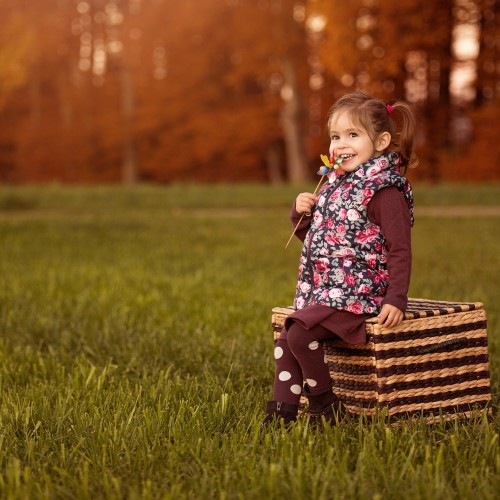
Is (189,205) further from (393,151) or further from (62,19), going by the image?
(62,19)

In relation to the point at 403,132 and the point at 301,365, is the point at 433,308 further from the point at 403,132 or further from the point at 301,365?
the point at 403,132

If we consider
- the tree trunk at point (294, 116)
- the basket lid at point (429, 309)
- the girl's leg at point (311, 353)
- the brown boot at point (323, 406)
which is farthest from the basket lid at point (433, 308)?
the tree trunk at point (294, 116)

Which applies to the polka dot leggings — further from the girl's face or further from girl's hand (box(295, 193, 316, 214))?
the girl's face

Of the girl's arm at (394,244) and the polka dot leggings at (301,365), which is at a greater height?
the girl's arm at (394,244)

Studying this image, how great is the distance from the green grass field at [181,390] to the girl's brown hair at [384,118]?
111cm

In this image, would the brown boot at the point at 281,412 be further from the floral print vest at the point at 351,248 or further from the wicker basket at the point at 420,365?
the floral print vest at the point at 351,248

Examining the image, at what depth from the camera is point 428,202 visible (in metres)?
18.8

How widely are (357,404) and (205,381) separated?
976 millimetres

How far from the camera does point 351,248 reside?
12.3 ft

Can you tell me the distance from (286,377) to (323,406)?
0.19 metres

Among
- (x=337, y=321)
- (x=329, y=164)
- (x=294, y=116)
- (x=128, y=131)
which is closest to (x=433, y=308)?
(x=337, y=321)

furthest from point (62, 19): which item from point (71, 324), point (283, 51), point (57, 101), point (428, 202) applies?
point (71, 324)

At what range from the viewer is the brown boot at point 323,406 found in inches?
147

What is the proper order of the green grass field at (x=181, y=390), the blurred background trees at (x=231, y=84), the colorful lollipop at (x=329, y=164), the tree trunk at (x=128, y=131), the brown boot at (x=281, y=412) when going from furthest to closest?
1. the tree trunk at (x=128, y=131)
2. the blurred background trees at (x=231, y=84)
3. the colorful lollipop at (x=329, y=164)
4. the brown boot at (x=281, y=412)
5. the green grass field at (x=181, y=390)
